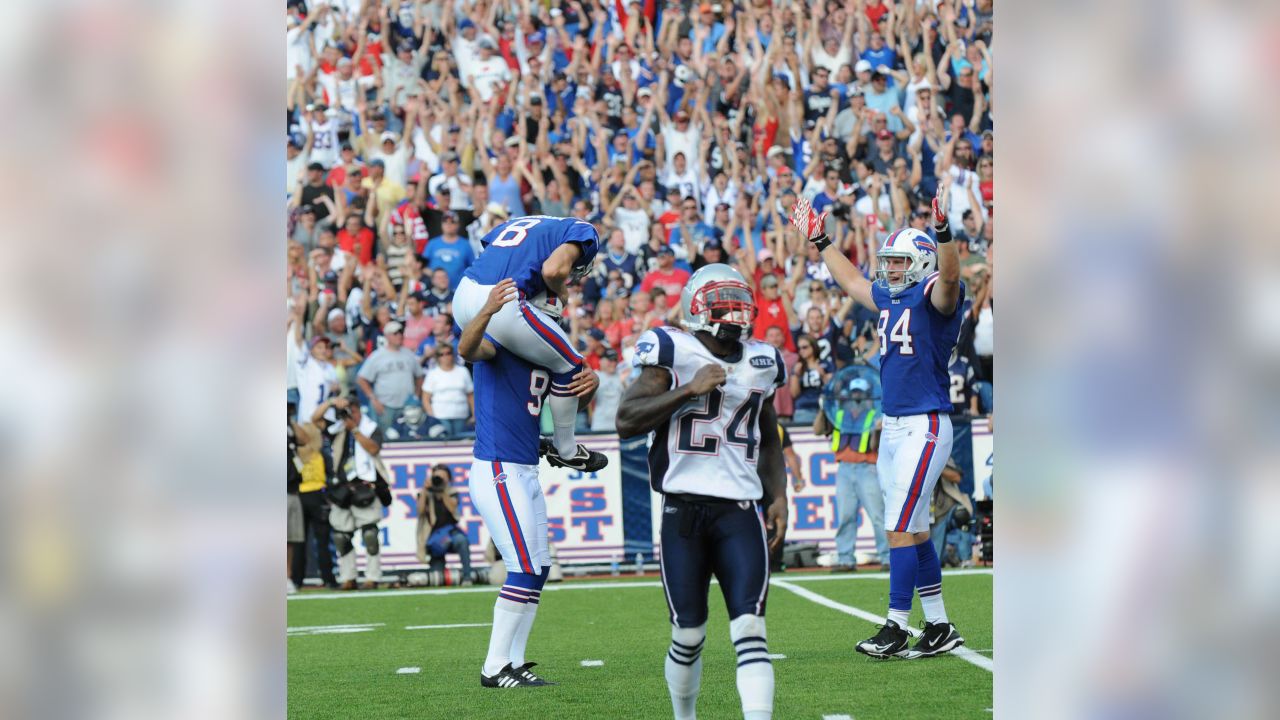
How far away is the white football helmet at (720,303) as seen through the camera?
593 centimetres

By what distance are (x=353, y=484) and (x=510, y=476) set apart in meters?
6.97

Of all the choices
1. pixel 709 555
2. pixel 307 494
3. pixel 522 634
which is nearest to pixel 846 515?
pixel 307 494

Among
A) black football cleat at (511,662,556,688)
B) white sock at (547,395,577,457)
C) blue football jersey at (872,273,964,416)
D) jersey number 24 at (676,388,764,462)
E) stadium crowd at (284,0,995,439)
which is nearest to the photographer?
jersey number 24 at (676,388,764,462)

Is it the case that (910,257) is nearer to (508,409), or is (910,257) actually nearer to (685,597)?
(508,409)

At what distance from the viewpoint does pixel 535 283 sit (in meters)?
8.04

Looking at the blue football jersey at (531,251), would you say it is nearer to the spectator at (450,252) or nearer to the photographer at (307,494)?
the photographer at (307,494)

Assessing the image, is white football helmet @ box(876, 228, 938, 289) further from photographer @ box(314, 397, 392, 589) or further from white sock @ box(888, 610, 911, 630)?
photographer @ box(314, 397, 392, 589)

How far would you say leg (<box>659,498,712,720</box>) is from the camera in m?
5.59

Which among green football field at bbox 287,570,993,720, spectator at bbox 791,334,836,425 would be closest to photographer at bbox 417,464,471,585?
green football field at bbox 287,570,993,720

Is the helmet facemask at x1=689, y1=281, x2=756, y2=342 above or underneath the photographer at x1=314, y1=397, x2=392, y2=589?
above

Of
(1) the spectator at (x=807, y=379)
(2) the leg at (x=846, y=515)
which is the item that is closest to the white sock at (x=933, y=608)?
(2) the leg at (x=846, y=515)

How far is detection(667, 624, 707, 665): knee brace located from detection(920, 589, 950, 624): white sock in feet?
10.7

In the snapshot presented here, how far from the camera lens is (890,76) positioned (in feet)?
60.9
